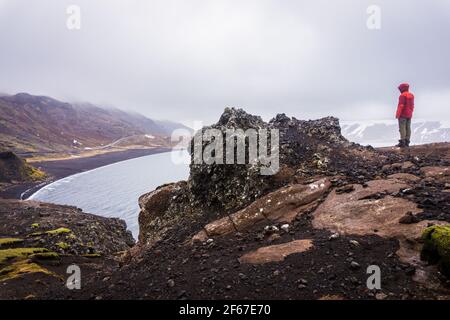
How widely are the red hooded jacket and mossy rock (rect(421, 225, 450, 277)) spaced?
15166 mm

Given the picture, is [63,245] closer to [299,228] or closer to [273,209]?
[273,209]

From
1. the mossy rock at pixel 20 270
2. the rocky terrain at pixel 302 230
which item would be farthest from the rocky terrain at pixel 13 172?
the rocky terrain at pixel 302 230

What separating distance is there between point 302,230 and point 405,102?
14919mm

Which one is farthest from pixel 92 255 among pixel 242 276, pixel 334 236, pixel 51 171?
pixel 51 171

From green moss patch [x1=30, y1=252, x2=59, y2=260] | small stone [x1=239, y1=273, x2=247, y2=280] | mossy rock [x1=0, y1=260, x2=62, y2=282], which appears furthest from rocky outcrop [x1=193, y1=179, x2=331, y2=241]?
green moss patch [x1=30, y1=252, x2=59, y2=260]

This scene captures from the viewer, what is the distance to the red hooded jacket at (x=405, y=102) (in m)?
23.0

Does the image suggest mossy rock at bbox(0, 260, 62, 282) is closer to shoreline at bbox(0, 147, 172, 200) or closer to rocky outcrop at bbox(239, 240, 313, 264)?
rocky outcrop at bbox(239, 240, 313, 264)

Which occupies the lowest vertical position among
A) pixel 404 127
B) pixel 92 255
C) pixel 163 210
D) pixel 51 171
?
pixel 92 255

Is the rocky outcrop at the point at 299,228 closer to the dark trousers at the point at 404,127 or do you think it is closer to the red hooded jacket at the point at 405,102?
the dark trousers at the point at 404,127

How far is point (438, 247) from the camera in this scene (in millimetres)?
9484

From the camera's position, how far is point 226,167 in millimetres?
20047

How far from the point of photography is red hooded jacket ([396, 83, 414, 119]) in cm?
2298

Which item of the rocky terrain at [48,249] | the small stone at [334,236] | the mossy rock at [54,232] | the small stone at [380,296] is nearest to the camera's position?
the small stone at [380,296]

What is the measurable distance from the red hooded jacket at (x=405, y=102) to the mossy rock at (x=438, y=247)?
15.2m
